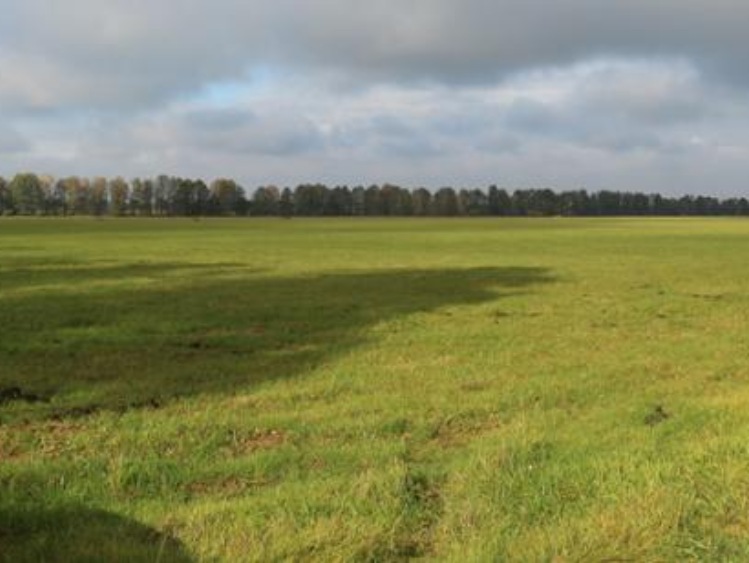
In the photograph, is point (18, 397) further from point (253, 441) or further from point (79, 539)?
point (79, 539)

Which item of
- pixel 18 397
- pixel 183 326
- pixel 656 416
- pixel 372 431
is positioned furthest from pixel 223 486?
pixel 183 326

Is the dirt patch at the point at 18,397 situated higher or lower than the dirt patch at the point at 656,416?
lower

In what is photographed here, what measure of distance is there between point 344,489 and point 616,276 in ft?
108

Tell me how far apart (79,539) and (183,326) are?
1446 cm

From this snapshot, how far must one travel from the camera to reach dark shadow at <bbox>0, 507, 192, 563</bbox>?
242 inches

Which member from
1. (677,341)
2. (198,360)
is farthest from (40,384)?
(677,341)

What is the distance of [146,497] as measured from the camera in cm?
785

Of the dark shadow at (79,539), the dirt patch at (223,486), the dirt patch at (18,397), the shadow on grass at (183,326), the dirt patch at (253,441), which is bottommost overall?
the shadow on grass at (183,326)

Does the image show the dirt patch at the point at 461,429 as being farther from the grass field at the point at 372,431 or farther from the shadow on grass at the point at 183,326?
the shadow on grass at the point at 183,326

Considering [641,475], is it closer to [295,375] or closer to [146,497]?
[146,497]

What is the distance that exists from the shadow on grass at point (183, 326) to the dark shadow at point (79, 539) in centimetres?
440

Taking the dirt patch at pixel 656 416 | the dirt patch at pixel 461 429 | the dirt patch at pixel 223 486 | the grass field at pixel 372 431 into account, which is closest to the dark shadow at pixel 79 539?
the grass field at pixel 372 431

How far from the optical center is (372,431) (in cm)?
1048

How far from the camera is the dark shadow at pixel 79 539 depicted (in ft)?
20.2
